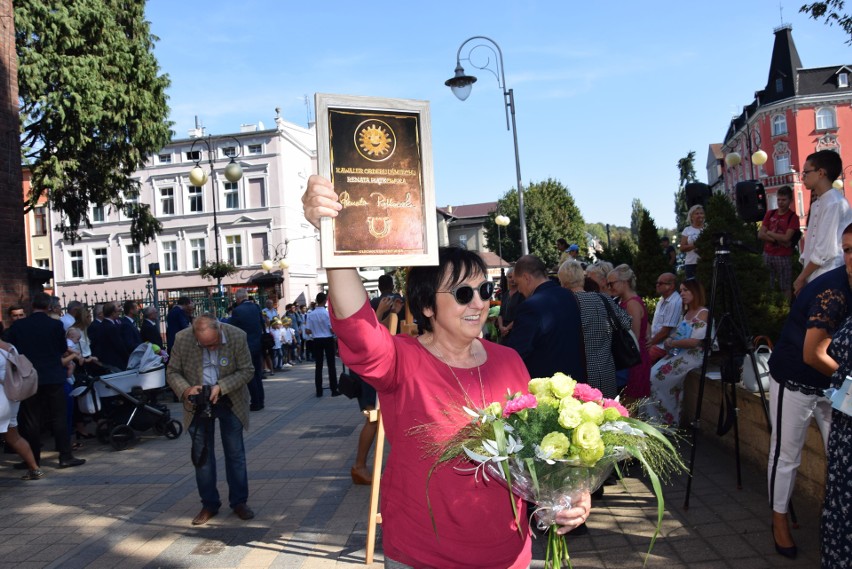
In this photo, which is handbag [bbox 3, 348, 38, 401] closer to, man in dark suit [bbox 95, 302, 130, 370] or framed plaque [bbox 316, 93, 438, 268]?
man in dark suit [bbox 95, 302, 130, 370]

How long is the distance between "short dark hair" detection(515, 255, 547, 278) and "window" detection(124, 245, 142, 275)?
50.3 meters

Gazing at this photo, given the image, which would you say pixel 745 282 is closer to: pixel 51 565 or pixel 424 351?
pixel 424 351

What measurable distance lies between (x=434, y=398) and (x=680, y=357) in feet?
18.9

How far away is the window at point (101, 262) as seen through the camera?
171 ft

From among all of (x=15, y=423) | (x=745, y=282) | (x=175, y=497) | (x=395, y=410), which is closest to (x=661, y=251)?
(x=745, y=282)

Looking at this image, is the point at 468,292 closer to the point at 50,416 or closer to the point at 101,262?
the point at 50,416

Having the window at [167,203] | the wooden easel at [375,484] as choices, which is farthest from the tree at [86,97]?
the window at [167,203]

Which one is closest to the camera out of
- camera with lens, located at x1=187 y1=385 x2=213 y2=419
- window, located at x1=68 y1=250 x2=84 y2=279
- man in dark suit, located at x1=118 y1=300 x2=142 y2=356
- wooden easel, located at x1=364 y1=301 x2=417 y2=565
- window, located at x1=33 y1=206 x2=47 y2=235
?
wooden easel, located at x1=364 y1=301 x2=417 y2=565

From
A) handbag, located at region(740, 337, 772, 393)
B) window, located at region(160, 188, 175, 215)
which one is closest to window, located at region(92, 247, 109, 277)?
window, located at region(160, 188, 175, 215)

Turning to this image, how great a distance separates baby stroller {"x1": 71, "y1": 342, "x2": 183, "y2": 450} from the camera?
10.1m

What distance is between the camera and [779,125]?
64312mm

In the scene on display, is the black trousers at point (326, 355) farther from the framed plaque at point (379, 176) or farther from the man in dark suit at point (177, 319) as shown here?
the framed plaque at point (379, 176)

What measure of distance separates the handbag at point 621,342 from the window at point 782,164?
66177 mm

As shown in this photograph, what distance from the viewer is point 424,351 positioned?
Answer: 2.75 metres
